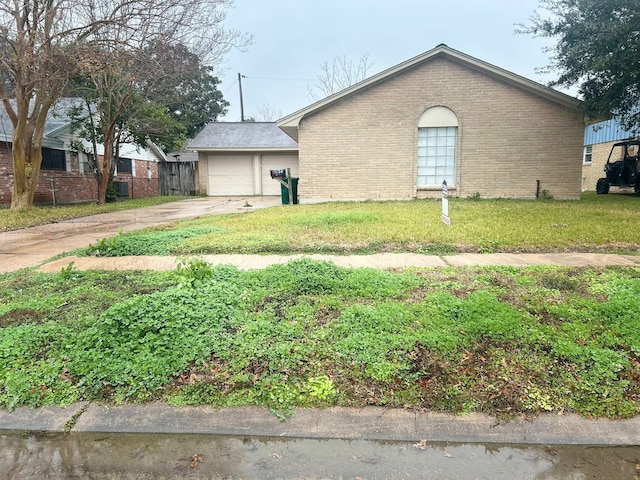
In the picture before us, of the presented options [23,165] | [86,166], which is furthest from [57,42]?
[86,166]

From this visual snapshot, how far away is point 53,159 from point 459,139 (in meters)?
18.1

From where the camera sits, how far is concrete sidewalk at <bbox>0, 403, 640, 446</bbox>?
2596 millimetres

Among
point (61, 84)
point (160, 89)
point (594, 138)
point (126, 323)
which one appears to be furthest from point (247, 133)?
point (126, 323)

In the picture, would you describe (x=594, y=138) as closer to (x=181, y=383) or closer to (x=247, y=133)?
(x=247, y=133)

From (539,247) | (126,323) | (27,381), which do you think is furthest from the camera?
(539,247)

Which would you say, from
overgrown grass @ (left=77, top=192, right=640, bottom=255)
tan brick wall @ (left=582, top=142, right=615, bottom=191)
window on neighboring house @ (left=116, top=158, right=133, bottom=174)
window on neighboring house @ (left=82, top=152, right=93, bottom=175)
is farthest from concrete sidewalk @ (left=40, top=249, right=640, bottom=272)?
tan brick wall @ (left=582, top=142, right=615, bottom=191)

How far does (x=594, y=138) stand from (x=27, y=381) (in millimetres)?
31388

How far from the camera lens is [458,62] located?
1498 centimetres

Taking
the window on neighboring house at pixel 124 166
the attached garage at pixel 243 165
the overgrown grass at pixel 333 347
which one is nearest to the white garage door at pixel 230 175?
the attached garage at pixel 243 165

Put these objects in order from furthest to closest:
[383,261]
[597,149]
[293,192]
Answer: [597,149]
[293,192]
[383,261]

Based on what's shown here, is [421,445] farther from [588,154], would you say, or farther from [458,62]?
[588,154]

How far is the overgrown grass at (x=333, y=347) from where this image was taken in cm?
289

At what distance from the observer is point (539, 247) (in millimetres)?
6750

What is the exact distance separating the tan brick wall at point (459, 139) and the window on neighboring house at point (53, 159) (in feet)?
40.7
